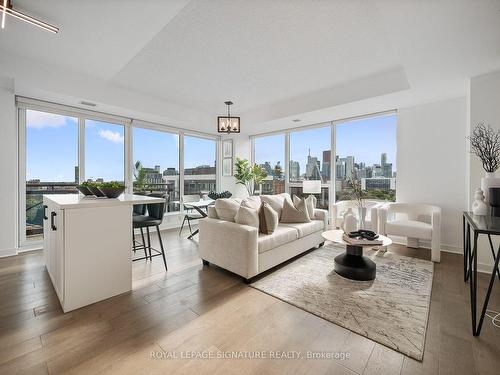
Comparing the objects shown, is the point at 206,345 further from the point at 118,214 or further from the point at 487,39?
the point at 487,39

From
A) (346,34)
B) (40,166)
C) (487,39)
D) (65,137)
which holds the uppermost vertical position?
(346,34)

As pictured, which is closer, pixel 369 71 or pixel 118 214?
pixel 118 214

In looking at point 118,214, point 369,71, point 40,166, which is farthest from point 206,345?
point 40,166

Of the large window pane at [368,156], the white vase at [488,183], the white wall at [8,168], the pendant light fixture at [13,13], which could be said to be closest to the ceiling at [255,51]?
the pendant light fixture at [13,13]

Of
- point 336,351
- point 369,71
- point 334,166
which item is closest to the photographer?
point 336,351

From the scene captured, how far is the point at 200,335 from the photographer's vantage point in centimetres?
175

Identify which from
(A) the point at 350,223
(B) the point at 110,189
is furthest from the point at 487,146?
(B) the point at 110,189

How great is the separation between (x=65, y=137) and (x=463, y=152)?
673cm

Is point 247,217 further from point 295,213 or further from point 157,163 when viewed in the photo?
point 157,163

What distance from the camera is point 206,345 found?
5.41ft

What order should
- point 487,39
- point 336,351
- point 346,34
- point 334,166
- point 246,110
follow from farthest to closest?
1. point 246,110
2. point 334,166
3. point 346,34
4. point 487,39
5. point 336,351

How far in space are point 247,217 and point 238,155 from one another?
3.97 m

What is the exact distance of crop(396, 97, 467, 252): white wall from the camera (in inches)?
145

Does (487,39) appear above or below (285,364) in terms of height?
above
